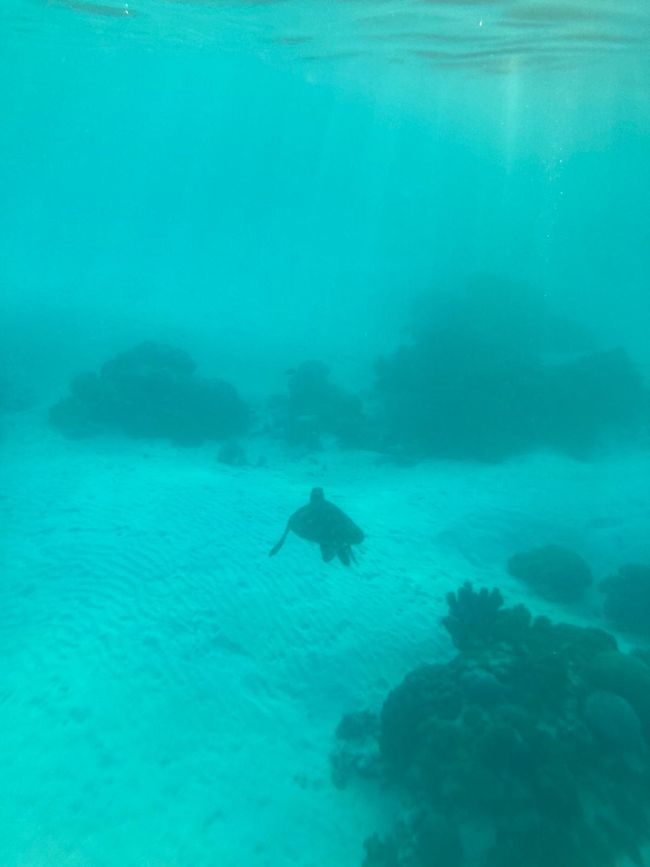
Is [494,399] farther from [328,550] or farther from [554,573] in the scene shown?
[328,550]

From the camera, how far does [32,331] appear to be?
26.2 m

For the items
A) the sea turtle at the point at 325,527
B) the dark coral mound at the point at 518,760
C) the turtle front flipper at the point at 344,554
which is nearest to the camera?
the dark coral mound at the point at 518,760

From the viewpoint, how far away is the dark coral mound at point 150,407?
57.9 feet

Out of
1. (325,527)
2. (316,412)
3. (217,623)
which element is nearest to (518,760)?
(325,527)

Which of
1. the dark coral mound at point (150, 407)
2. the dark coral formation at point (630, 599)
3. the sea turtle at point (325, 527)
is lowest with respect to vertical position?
the dark coral formation at point (630, 599)

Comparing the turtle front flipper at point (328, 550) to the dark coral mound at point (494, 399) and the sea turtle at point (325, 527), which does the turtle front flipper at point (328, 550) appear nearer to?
the sea turtle at point (325, 527)

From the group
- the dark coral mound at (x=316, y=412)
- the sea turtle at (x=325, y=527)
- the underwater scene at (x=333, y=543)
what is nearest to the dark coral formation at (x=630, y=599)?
the underwater scene at (x=333, y=543)

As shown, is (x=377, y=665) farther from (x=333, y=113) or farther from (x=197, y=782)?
(x=333, y=113)

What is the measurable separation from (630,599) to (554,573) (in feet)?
4.72

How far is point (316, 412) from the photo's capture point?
19.6 m

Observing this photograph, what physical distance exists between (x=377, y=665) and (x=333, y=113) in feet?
255

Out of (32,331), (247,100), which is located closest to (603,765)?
(32,331)

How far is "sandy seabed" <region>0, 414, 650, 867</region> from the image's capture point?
619cm

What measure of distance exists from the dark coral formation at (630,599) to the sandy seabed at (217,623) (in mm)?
480
